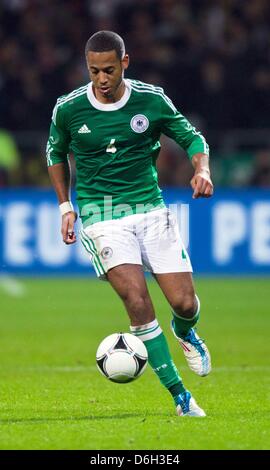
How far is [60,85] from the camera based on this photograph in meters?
17.7

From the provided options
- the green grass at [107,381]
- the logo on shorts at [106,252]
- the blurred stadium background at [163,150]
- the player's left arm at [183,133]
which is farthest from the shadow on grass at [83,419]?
the blurred stadium background at [163,150]

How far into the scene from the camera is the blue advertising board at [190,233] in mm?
16172

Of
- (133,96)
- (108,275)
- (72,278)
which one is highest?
(133,96)

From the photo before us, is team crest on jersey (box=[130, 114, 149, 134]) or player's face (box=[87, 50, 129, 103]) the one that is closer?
player's face (box=[87, 50, 129, 103])

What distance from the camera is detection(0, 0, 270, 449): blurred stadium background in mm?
13508

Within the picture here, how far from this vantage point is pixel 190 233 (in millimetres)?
16359

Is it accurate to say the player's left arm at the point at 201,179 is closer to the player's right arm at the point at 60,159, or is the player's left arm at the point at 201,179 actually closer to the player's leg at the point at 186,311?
the player's leg at the point at 186,311

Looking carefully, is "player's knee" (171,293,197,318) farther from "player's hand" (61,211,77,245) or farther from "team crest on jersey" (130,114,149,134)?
"team crest on jersey" (130,114,149,134)

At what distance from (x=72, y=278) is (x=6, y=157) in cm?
203

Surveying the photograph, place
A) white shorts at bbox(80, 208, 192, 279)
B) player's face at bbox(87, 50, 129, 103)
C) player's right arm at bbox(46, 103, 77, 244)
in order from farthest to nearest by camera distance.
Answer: player's right arm at bbox(46, 103, 77, 244)
white shorts at bbox(80, 208, 192, 279)
player's face at bbox(87, 50, 129, 103)

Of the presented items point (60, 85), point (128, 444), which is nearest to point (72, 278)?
point (60, 85)

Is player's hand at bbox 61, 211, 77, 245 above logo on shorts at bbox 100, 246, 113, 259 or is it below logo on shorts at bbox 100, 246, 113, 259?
above

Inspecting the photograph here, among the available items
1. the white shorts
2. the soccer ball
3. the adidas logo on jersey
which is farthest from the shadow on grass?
the adidas logo on jersey

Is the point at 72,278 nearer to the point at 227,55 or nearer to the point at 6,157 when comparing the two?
the point at 6,157
